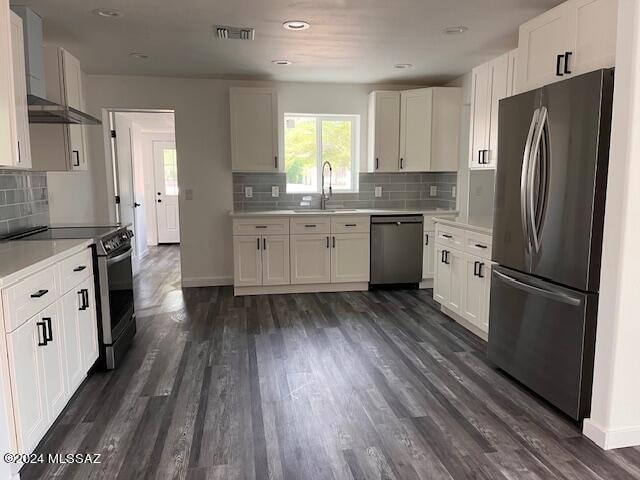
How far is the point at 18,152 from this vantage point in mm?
2580

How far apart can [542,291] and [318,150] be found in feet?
12.2

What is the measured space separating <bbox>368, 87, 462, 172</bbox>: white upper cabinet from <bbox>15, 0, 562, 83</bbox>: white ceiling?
29 cm

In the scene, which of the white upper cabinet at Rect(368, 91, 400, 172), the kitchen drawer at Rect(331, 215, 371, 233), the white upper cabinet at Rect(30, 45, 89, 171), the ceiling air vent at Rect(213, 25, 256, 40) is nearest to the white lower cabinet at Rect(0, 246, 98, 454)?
the white upper cabinet at Rect(30, 45, 89, 171)

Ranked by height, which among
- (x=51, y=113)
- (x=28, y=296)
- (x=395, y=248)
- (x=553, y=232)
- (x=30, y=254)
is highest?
(x=51, y=113)

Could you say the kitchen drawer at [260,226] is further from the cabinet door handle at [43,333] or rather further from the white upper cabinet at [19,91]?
the cabinet door handle at [43,333]

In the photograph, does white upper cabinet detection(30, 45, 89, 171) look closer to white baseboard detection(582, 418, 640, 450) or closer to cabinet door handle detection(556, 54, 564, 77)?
cabinet door handle detection(556, 54, 564, 77)

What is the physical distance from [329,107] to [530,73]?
119 inches

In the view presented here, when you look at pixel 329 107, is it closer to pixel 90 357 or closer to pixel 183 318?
pixel 183 318

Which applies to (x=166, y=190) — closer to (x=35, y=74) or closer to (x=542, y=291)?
(x=35, y=74)

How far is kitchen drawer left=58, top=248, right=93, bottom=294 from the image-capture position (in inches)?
98.4

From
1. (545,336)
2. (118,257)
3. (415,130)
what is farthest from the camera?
(415,130)

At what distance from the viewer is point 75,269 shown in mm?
2680

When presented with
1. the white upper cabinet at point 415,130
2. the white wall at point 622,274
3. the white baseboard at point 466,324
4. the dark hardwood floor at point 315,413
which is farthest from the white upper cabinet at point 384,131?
the white wall at point 622,274

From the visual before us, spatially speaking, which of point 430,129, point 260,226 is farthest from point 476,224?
point 260,226
